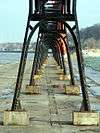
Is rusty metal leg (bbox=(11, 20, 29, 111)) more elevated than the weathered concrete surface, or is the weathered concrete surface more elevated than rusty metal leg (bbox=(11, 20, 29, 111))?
rusty metal leg (bbox=(11, 20, 29, 111))

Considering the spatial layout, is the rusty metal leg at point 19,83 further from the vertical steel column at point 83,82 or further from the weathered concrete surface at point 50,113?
the vertical steel column at point 83,82

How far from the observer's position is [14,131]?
10.9 m

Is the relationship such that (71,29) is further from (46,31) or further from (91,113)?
(46,31)

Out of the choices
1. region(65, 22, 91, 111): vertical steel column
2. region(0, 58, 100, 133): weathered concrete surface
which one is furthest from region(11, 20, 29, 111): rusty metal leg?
region(65, 22, 91, 111): vertical steel column

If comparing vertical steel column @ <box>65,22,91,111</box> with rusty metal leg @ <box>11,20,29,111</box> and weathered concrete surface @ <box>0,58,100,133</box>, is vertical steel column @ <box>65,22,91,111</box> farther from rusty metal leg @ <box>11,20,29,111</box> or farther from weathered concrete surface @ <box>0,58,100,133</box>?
rusty metal leg @ <box>11,20,29,111</box>

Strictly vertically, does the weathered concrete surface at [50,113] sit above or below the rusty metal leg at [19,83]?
below

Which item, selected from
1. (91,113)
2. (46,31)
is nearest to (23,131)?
(91,113)

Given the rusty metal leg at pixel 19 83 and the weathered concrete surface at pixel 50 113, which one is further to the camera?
the rusty metal leg at pixel 19 83

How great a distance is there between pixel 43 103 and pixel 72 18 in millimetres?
4946

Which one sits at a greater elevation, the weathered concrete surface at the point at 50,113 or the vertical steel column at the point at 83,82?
the vertical steel column at the point at 83,82

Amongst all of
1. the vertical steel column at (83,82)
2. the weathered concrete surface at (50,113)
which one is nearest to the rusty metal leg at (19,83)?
the weathered concrete surface at (50,113)

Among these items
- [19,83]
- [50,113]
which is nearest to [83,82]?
[19,83]

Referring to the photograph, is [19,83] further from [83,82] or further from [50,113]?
[50,113]

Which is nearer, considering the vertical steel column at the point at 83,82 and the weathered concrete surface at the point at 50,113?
the weathered concrete surface at the point at 50,113
